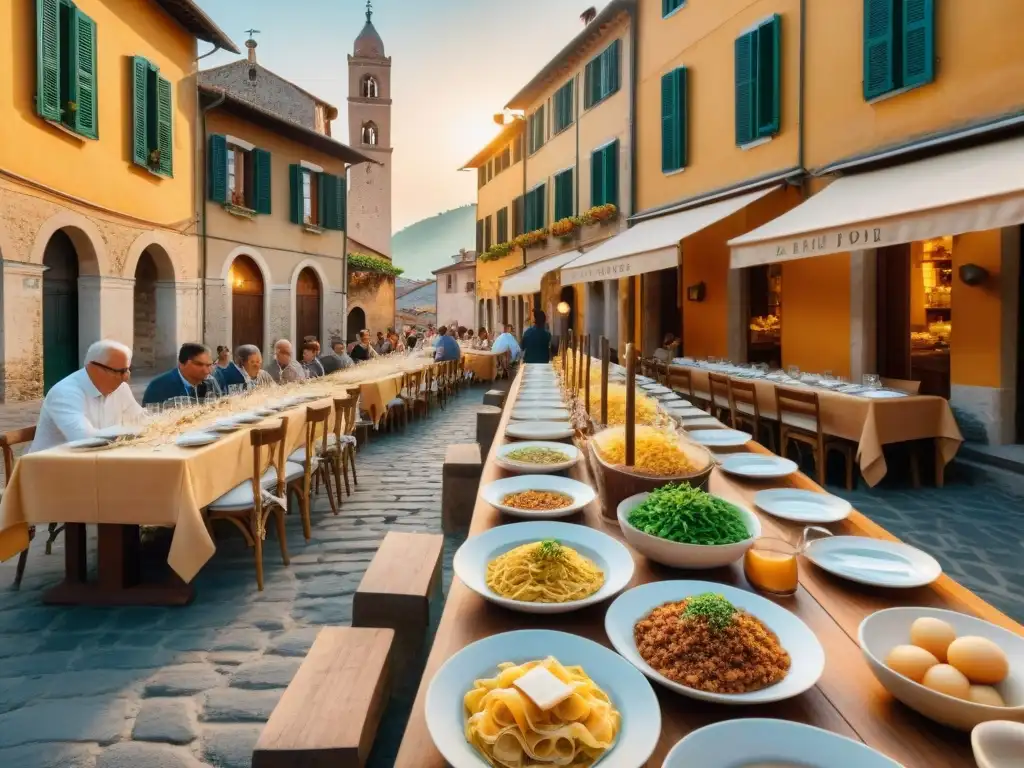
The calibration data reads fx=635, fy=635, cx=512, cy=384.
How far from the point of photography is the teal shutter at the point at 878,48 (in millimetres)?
7590

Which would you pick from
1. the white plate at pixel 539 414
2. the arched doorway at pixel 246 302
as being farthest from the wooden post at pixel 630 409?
the arched doorway at pixel 246 302

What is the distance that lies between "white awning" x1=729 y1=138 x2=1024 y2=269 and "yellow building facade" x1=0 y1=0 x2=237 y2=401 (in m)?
9.68

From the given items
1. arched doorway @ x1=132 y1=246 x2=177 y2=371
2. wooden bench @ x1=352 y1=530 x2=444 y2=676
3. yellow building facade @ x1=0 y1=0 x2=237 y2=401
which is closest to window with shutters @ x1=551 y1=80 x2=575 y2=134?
yellow building facade @ x1=0 y1=0 x2=237 y2=401

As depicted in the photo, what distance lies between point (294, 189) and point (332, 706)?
17.1 meters

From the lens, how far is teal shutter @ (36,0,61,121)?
8.88 meters

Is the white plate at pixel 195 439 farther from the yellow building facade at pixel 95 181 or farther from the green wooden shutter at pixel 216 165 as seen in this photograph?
the green wooden shutter at pixel 216 165

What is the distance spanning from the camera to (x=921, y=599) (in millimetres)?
1618

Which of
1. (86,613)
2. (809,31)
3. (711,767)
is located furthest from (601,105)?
(711,767)

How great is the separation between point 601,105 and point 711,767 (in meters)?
16.0

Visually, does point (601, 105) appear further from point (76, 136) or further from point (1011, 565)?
point (1011, 565)

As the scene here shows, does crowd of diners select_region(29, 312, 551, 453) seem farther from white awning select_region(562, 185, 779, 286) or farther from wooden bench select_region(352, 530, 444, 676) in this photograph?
white awning select_region(562, 185, 779, 286)

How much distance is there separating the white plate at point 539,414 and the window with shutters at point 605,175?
1122 cm

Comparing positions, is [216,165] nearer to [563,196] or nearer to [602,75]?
[563,196]

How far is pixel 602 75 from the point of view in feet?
49.5
